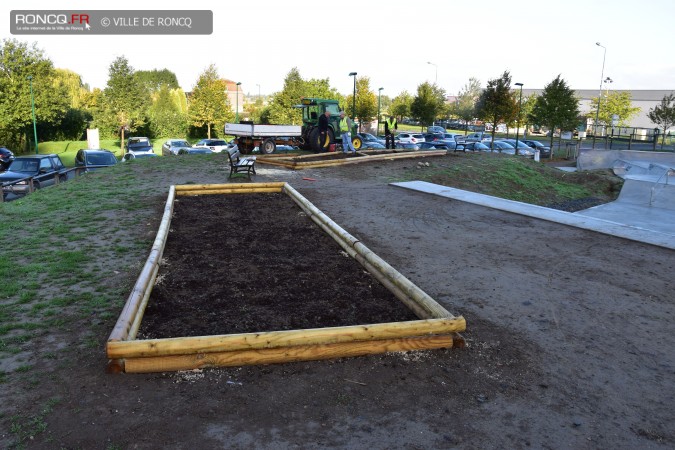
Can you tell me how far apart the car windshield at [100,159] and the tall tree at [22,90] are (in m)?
22.5

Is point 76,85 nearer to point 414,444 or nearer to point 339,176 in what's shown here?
point 339,176

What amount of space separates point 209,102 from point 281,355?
4722cm

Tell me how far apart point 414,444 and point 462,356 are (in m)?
1.42

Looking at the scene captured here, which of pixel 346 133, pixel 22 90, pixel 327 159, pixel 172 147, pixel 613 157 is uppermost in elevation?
pixel 22 90

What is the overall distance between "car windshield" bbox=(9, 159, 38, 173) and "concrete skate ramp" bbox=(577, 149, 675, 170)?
3084cm

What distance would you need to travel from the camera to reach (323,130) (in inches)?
896

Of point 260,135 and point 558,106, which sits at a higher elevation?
point 558,106

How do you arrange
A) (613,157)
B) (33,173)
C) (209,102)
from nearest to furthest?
(33,173)
(613,157)
(209,102)

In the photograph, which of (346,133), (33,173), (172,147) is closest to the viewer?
(33,173)

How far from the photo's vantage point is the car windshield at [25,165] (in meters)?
19.1

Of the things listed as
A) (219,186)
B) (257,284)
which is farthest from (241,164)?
(257,284)

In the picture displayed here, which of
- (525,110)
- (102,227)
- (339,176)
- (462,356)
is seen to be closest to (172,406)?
(462,356)

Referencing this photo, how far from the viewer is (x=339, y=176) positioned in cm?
1717

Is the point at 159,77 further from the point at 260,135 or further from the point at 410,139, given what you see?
the point at 260,135
